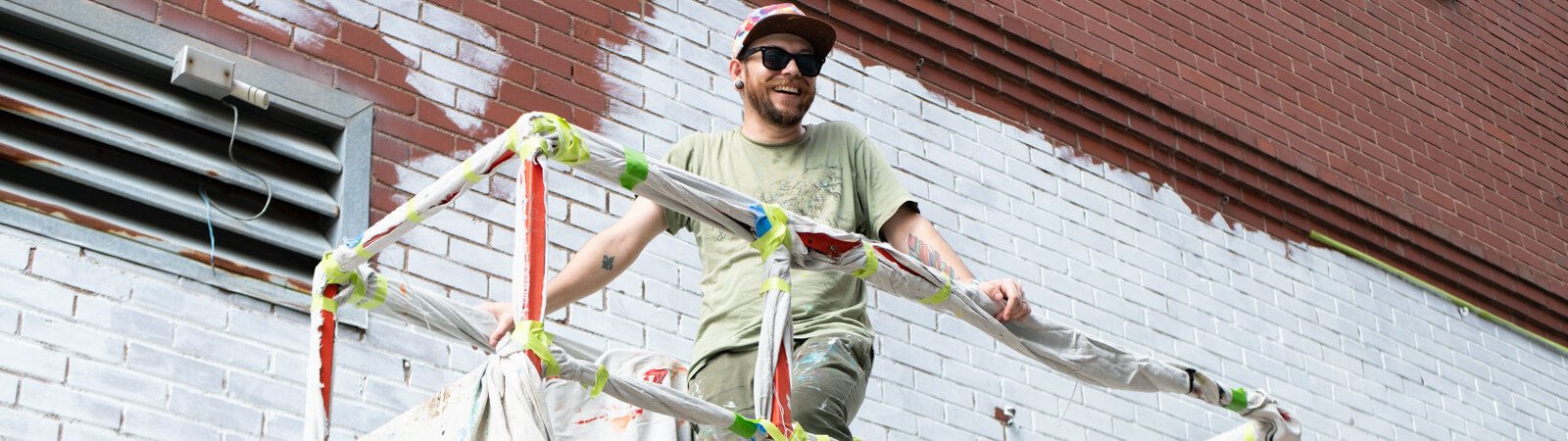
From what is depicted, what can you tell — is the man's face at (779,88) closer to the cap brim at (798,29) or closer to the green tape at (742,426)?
the cap brim at (798,29)

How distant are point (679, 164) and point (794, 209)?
34 centimetres

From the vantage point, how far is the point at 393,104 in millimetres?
5164

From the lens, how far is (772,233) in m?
3.28

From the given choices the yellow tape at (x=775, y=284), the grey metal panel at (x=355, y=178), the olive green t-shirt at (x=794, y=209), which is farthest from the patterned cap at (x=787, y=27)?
the grey metal panel at (x=355, y=178)

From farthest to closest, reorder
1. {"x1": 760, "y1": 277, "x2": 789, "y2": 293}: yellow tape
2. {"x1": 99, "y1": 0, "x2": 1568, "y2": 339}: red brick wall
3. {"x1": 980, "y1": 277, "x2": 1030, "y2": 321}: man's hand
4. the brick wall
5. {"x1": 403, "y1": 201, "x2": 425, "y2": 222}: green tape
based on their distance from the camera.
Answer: {"x1": 99, "y1": 0, "x2": 1568, "y2": 339}: red brick wall < the brick wall < {"x1": 980, "y1": 277, "x2": 1030, "y2": 321}: man's hand < {"x1": 403, "y1": 201, "x2": 425, "y2": 222}: green tape < {"x1": 760, "y1": 277, "x2": 789, "y2": 293}: yellow tape

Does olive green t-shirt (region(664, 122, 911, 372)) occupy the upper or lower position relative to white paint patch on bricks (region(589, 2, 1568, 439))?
lower

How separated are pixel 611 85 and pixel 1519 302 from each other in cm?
495

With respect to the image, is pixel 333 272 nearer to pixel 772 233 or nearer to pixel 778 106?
pixel 772 233

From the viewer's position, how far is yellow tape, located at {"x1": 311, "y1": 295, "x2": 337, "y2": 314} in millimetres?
3523

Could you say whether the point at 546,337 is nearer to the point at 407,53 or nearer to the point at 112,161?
the point at 112,161

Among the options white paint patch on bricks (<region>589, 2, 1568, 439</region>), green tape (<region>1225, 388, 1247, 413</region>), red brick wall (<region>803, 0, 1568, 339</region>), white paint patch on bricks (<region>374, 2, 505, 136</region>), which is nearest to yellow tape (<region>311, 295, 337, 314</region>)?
white paint patch on bricks (<region>589, 2, 1568, 439</region>)

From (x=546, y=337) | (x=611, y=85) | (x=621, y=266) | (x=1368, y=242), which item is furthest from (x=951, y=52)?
(x=546, y=337)

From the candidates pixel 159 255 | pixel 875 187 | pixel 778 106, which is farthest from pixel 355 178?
pixel 875 187

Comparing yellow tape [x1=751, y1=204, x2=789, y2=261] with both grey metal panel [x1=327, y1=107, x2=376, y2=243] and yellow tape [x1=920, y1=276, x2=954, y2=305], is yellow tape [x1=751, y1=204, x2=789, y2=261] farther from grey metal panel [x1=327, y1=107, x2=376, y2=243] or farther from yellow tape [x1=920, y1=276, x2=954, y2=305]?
grey metal panel [x1=327, y1=107, x2=376, y2=243]
